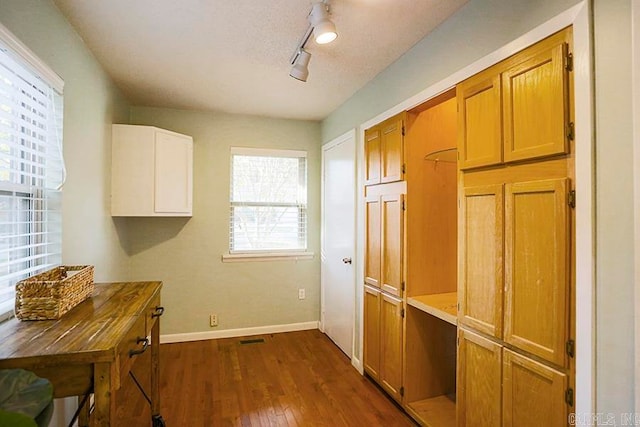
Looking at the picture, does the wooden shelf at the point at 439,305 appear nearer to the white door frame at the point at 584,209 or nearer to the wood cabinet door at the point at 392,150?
the white door frame at the point at 584,209

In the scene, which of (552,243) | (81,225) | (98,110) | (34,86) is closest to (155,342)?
(81,225)

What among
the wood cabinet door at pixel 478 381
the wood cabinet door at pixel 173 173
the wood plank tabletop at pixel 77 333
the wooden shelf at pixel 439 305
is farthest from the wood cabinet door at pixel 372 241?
the wood cabinet door at pixel 173 173

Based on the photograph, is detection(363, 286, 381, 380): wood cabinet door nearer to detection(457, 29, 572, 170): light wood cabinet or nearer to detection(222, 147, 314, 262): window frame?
detection(222, 147, 314, 262): window frame

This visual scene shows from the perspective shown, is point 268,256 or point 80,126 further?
point 268,256

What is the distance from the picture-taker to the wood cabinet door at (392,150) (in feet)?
7.79

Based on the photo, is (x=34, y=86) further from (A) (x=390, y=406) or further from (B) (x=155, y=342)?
(A) (x=390, y=406)

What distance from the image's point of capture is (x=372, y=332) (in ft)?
9.09

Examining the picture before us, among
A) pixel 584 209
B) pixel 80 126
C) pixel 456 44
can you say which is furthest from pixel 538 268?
pixel 80 126

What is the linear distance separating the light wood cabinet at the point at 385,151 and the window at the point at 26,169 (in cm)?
207

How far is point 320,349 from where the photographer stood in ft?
11.3

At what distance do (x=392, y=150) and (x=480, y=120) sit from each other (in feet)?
2.76

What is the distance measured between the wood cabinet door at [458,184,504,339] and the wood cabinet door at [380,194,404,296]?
597mm

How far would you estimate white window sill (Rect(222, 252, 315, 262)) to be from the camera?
3.77 metres

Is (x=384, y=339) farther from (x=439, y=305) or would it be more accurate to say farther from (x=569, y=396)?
(x=569, y=396)
